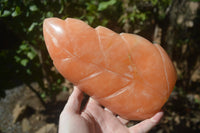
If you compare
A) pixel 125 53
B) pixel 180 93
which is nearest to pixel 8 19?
pixel 125 53

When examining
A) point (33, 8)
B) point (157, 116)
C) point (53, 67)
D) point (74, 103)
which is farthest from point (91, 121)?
point (53, 67)

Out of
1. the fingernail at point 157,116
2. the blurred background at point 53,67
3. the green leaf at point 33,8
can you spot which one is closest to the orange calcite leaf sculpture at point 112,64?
the fingernail at point 157,116

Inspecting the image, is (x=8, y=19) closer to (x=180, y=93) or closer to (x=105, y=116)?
(x=105, y=116)

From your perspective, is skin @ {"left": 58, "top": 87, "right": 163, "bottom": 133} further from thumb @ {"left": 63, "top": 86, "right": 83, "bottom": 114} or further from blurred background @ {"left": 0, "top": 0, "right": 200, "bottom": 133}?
blurred background @ {"left": 0, "top": 0, "right": 200, "bottom": 133}

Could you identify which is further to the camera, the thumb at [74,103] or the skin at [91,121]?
the thumb at [74,103]

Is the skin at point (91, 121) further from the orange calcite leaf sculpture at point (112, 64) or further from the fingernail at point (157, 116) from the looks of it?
the orange calcite leaf sculpture at point (112, 64)
